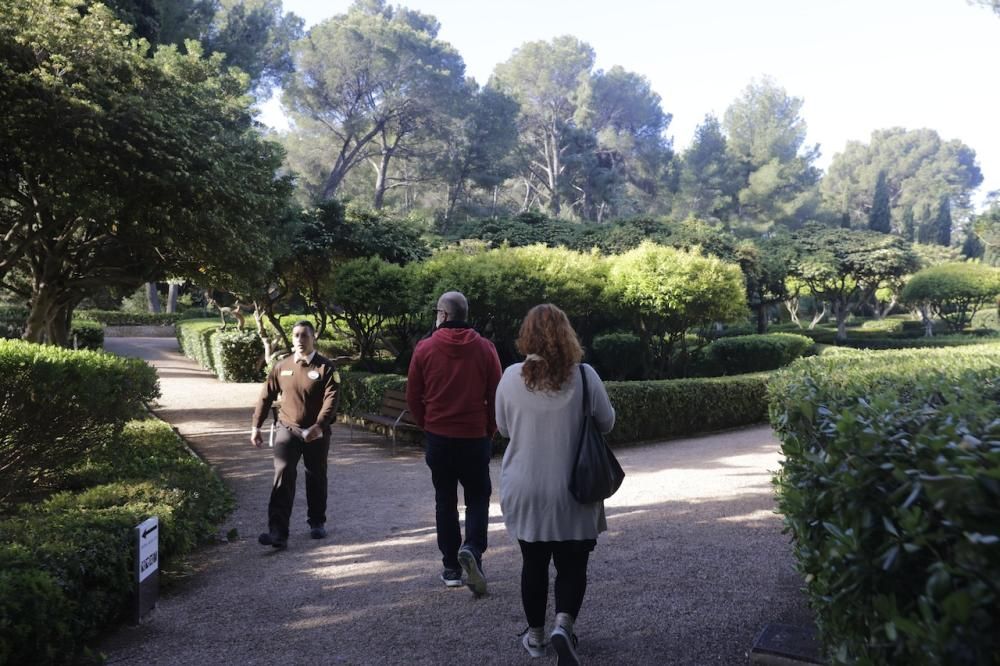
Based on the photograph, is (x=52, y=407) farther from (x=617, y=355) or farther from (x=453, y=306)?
(x=617, y=355)

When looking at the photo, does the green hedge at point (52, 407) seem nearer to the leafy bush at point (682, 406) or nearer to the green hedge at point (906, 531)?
the green hedge at point (906, 531)

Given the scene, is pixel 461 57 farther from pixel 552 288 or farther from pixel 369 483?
pixel 369 483

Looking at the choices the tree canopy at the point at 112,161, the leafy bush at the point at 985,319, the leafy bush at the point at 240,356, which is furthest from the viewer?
the leafy bush at the point at 985,319

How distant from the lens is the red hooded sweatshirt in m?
4.44

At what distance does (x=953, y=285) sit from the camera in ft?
101

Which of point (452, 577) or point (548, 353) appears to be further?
point (452, 577)

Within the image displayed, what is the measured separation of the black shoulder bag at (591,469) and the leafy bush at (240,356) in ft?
56.4

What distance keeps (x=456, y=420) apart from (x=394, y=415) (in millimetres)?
6725

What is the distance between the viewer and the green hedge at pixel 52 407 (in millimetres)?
5820

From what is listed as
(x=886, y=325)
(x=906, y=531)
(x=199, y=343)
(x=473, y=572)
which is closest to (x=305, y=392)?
(x=473, y=572)

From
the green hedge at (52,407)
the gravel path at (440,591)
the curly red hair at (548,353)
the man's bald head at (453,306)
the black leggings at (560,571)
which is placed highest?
the man's bald head at (453,306)

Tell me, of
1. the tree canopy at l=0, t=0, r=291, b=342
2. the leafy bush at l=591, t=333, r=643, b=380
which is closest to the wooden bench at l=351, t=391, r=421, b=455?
the tree canopy at l=0, t=0, r=291, b=342

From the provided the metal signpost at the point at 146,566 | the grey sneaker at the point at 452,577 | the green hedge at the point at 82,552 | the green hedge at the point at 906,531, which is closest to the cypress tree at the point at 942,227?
the green hedge at the point at 82,552

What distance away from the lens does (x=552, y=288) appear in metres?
14.9
